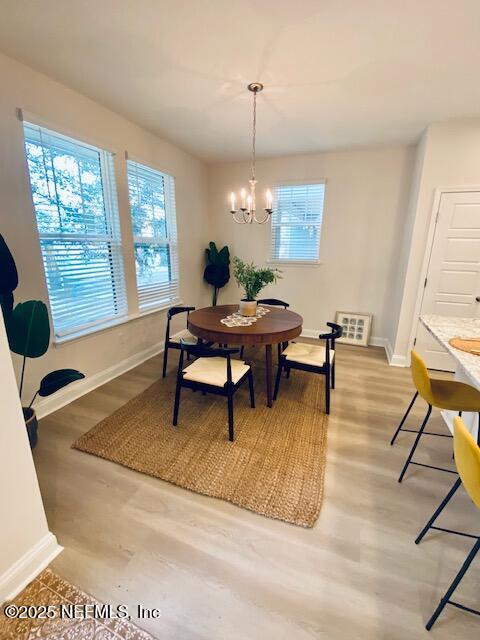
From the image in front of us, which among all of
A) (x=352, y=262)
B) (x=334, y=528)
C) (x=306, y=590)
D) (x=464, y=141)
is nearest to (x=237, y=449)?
(x=334, y=528)

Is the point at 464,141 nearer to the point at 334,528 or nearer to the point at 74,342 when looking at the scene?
the point at 334,528

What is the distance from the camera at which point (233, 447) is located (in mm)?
1995

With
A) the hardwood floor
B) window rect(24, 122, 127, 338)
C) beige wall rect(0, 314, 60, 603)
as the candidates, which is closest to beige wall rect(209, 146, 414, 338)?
window rect(24, 122, 127, 338)

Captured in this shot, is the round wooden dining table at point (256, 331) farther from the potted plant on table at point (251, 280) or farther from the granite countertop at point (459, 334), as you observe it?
the granite countertop at point (459, 334)

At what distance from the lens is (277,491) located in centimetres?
164

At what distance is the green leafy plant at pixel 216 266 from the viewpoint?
14.4ft

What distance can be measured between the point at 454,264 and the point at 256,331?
7.92 feet

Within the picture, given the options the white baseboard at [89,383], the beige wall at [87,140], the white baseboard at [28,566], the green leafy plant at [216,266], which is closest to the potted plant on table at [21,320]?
the beige wall at [87,140]

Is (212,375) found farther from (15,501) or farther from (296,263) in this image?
(296,263)

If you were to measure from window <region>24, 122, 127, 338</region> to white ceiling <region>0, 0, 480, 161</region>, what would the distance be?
0.51 metres

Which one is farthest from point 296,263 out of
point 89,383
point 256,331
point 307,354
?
point 89,383

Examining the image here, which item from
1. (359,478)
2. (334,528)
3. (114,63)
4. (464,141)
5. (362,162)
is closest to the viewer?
(334,528)

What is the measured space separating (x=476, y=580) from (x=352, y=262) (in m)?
3.42

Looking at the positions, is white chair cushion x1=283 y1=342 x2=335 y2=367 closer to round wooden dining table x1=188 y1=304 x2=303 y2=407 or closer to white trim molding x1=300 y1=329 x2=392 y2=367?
round wooden dining table x1=188 y1=304 x2=303 y2=407
